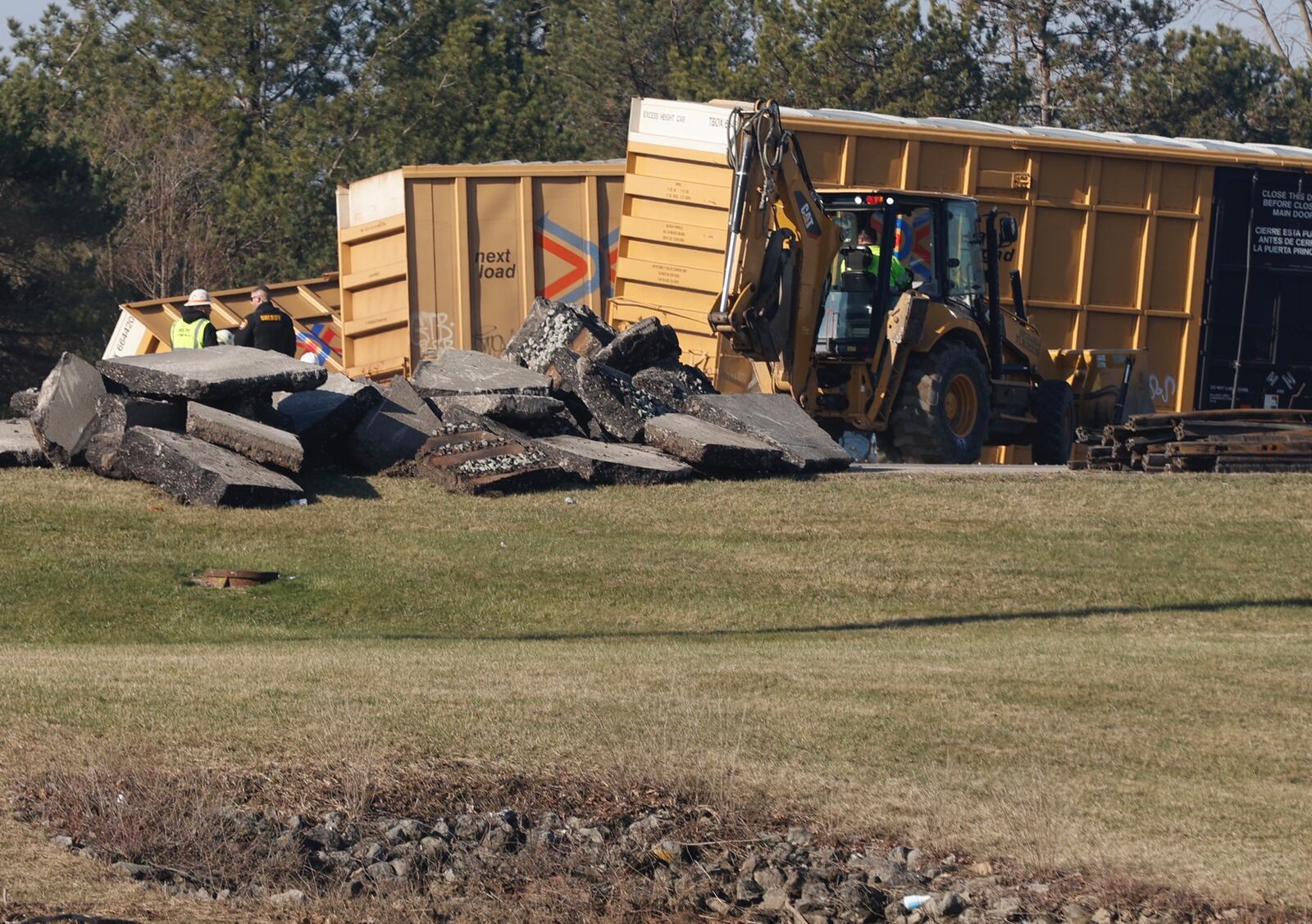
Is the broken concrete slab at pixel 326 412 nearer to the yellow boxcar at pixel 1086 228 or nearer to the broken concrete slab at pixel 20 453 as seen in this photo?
the broken concrete slab at pixel 20 453

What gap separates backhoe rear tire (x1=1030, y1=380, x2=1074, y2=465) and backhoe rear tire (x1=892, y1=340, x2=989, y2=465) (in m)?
1.47

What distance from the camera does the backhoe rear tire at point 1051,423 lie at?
18.8 meters

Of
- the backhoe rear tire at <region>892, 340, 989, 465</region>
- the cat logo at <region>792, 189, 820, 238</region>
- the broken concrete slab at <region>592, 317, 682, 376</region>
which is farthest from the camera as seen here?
the backhoe rear tire at <region>892, 340, 989, 465</region>

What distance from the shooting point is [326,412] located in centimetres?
1474

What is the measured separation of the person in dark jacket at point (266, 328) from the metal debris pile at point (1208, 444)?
8079 mm

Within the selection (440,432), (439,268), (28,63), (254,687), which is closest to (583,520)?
(440,432)

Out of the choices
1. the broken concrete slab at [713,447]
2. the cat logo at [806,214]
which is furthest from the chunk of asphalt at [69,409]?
the cat logo at [806,214]

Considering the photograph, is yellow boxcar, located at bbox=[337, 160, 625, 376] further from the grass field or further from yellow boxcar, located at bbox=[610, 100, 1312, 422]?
the grass field

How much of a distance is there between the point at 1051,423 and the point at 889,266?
3.27 m

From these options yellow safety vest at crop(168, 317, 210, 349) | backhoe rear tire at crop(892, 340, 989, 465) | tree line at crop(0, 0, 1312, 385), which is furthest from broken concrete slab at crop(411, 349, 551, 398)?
tree line at crop(0, 0, 1312, 385)

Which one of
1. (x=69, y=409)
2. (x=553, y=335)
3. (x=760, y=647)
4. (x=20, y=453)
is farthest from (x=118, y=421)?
(x=760, y=647)

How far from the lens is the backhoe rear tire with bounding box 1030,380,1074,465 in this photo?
18797mm

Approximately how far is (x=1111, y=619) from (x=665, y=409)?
544 centimetres

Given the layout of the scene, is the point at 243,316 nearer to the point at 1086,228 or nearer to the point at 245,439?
the point at 245,439
